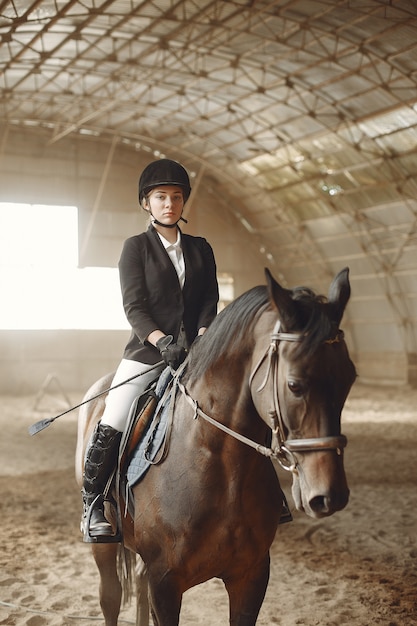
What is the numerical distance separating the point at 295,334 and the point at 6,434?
1143 centimetres

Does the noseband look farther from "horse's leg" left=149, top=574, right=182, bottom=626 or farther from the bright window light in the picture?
the bright window light

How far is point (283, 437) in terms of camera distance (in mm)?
2248

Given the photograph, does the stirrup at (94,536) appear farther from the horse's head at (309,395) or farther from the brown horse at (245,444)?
the horse's head at (309,395)

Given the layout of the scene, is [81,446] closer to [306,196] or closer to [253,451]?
[253,451]

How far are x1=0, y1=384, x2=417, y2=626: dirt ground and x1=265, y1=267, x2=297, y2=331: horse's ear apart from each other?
266 centimetres

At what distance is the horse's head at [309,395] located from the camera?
2.13 m

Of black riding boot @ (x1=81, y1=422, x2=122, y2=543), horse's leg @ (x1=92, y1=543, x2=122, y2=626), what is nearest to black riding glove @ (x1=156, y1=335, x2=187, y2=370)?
black riding boot @ (x1=81, y1=422, x2=122, y2=543)

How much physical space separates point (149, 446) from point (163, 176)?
4.07 ft

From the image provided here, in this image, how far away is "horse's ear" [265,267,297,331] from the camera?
2.19m

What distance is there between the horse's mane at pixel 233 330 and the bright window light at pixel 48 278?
16.7 m

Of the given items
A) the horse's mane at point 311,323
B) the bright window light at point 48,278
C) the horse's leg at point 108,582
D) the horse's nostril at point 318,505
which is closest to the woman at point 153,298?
the horse's leg at point 108,582

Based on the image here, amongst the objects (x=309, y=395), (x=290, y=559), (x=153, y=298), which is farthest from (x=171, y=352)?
(x=290, y=559)

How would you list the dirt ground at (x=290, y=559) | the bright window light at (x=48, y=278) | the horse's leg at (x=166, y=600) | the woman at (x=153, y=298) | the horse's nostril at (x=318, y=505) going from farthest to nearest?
the bright window light at (x=48, y=278) → the dirt ground at (x=290, y=559) → the woman at (x=153, y=298) → the horse's leg at (x=166, y=600) → the horse's nostril at (x=318, y=505)

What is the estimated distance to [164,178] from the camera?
3.11m
